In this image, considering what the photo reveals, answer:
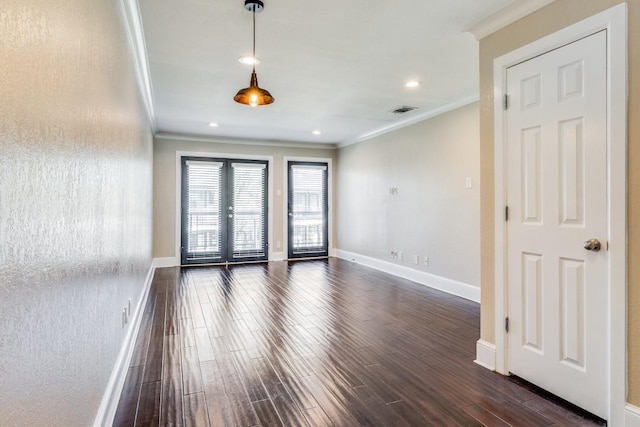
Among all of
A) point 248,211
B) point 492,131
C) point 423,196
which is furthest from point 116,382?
point 248,211

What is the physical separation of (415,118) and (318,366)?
397 cm

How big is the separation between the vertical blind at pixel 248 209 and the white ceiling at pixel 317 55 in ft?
6.55

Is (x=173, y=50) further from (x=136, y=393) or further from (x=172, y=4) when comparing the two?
(x=136, y=393)

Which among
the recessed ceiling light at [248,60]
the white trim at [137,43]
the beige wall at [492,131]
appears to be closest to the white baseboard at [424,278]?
the beige wall at [492,131]

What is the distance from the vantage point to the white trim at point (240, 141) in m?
6.65

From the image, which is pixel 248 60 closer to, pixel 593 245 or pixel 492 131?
pixel 492 131

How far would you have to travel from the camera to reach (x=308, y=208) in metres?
7.77

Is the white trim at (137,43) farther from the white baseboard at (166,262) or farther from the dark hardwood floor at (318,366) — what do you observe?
the white baseboard at (166,262)

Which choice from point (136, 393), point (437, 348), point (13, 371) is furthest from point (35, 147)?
point (437, 348)

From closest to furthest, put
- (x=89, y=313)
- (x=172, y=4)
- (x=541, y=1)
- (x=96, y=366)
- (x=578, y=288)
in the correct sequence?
(x=89, y=313) < (x=96, y=366) < (x=578, y=288) < (x=541, y=1) < (x=172, y=4)

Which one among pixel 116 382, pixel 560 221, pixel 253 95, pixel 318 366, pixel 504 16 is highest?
pixel 504 16

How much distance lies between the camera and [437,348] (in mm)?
2918

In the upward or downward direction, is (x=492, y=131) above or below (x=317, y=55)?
below

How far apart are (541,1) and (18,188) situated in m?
2.74
